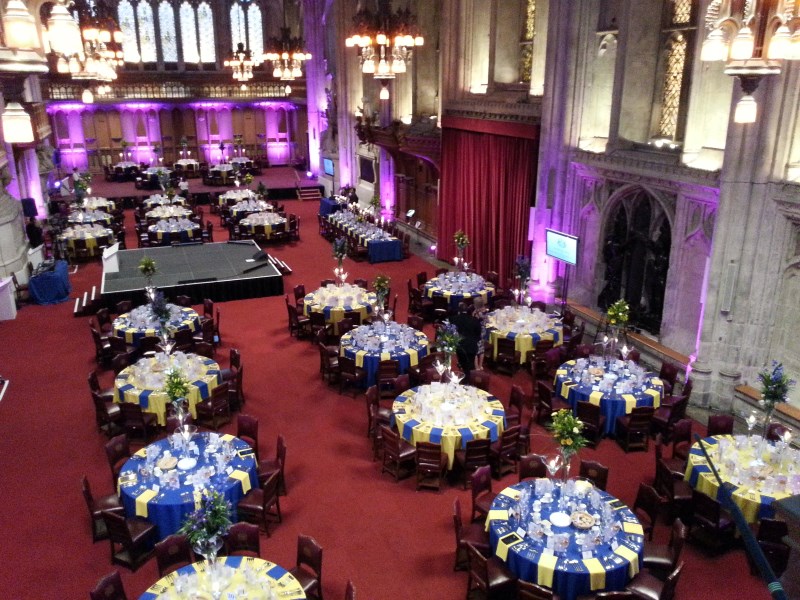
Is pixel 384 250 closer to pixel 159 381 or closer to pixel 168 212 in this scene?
pixel 168 212

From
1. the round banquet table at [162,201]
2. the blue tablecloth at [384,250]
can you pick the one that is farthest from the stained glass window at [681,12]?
the round banquet table at [162,201]

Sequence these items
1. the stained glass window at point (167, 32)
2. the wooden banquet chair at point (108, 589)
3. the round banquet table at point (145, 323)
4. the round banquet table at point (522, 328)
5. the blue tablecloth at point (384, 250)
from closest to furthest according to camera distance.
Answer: the wooden banquet chair at point (108, 589) → the round banquet table at point (522, 328) → the round banquet table at point (145, 323) → the blue tablecloth at point (384, 250) → the stained glass window at point (167, 32)

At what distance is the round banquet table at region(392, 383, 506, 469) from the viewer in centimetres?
878

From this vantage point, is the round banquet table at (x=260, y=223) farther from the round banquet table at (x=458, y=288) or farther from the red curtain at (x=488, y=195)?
the round banquet table at (x=458, y=288)

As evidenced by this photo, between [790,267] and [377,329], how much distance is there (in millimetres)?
6675

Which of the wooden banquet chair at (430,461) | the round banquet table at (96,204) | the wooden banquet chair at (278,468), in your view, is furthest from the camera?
the round banquet table at (96,204)

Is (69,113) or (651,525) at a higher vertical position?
(69,113)

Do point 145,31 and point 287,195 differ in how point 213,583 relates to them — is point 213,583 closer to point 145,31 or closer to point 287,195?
point 287,195

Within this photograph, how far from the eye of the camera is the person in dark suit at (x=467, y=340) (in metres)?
10.6

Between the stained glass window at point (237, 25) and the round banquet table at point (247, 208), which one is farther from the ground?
the stained glass window at point (237, 25)

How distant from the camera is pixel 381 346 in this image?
11.6 metres

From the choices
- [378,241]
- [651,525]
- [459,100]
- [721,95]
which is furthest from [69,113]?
[651,525]

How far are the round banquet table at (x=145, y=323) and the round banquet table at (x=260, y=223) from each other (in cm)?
899

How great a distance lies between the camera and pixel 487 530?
7.07 m
